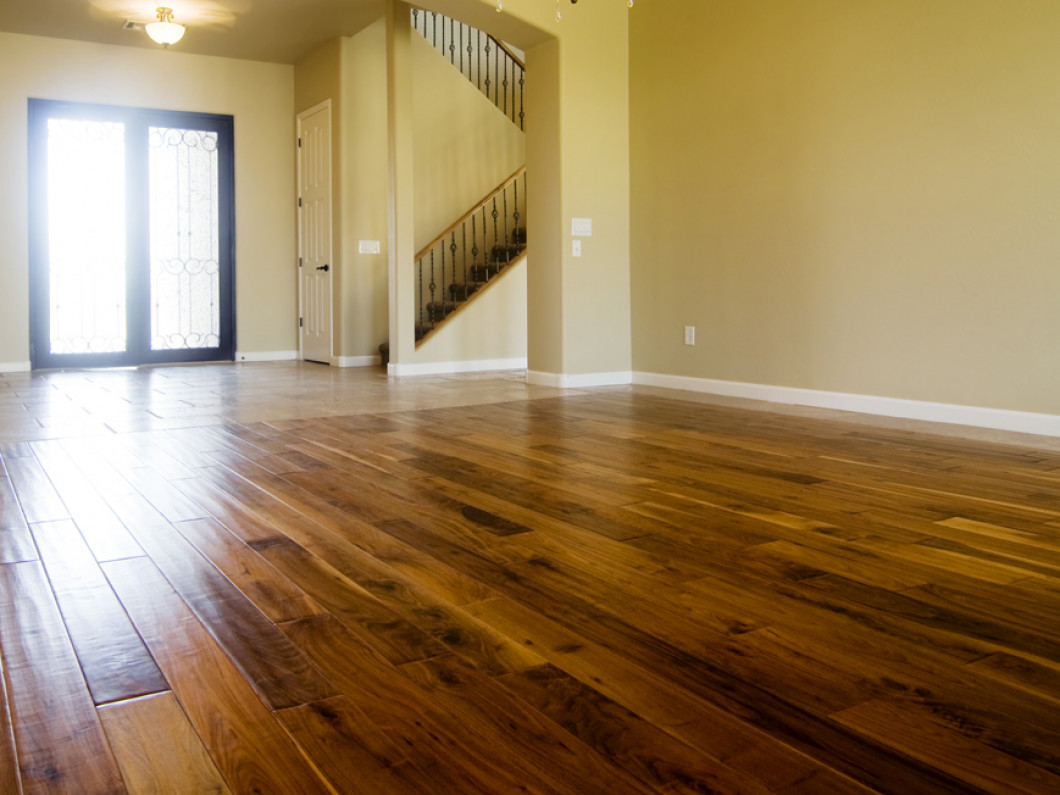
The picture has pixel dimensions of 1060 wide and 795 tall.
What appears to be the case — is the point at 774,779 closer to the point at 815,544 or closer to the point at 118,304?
the point at 815,544

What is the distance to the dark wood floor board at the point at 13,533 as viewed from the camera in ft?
8.06

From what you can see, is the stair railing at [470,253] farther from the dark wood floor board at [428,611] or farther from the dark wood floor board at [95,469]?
the dark wood floor board at [428,611]

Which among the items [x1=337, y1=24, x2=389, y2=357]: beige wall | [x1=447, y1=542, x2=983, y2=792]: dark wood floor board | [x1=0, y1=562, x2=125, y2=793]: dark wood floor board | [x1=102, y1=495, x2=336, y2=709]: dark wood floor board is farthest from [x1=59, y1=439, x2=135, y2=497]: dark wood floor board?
[x1=337, y1=24, x2=389, y2=357]: beige wall

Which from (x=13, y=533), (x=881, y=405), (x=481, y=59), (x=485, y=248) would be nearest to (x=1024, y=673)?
(x=13, y=533)

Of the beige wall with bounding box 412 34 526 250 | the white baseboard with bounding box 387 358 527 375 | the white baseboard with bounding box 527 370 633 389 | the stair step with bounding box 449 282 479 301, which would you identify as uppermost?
the beige wall with bounding box 412 34 526 250

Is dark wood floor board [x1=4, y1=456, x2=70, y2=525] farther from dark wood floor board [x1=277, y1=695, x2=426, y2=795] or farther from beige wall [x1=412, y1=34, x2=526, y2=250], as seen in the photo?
beige wall [x1=412, y1=34, x2=526, y2=250]

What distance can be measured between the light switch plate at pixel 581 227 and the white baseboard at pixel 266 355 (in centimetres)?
446

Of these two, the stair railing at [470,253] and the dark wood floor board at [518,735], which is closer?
the dark wood floor board at [518,735]

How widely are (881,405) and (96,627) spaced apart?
4535 millimetres

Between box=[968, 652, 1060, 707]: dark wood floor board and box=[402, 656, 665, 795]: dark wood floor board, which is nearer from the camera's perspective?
box=[402, 656, 665, 795]: dark wood floor board

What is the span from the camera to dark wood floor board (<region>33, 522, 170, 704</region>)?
64.1 inches

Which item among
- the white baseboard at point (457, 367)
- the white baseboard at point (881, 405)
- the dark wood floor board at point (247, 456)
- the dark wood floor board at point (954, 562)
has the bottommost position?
the dark wood floor board at point (954, 562)

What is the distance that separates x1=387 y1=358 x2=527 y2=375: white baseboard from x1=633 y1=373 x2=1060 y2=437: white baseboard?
2.23 m

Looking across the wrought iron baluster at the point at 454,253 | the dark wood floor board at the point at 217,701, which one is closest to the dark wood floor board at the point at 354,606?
the dark wood floor board at the point at 217,701
